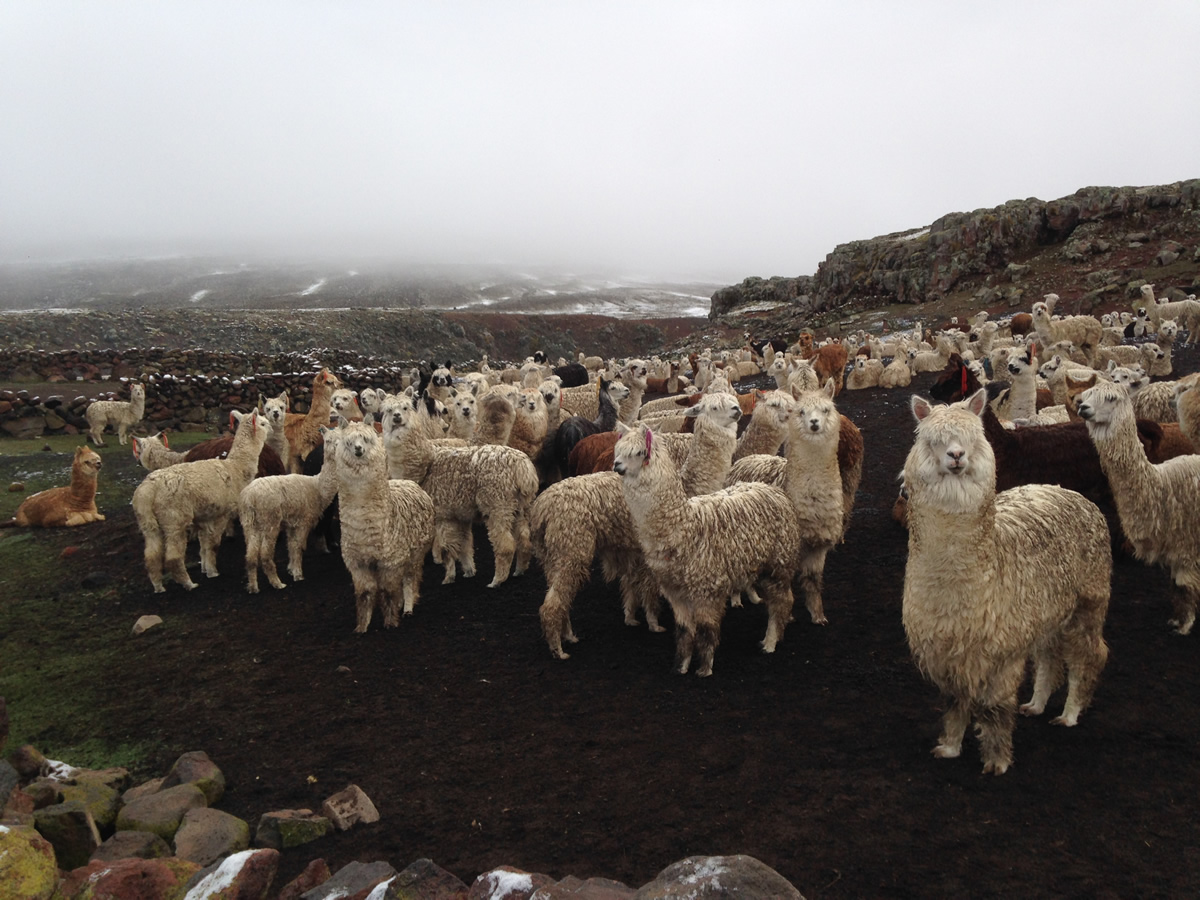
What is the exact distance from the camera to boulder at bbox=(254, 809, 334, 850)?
14.6ft

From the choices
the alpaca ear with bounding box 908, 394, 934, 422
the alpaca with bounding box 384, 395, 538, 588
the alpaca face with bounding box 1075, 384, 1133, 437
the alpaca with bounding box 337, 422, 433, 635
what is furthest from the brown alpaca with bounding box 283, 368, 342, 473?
the alpaca face with bounding box 1075, 384, 1133, 437

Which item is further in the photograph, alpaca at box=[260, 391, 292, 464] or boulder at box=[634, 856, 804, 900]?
alpaca at box=[260, 391, 292, 464]

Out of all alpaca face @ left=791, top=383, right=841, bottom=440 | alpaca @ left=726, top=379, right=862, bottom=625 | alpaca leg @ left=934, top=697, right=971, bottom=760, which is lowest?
alpaca leg @ left=934, top=697, right=971, bottom=760

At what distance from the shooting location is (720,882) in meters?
2.72

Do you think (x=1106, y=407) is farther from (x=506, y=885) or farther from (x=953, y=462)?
(x=506, y=885)

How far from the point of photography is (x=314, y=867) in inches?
151

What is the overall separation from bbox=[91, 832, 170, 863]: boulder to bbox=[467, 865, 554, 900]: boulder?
217 cm

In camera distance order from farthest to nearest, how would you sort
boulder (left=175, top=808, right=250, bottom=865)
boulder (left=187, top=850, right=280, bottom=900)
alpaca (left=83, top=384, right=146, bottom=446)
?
alpaca (left=83, top=384, right=146, bottom=446) → boulder (left=175, top=808, right=250, bottom=865) → boulder (left=187, top=850, right=280, bottom=900)

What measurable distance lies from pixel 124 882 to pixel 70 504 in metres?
11.3

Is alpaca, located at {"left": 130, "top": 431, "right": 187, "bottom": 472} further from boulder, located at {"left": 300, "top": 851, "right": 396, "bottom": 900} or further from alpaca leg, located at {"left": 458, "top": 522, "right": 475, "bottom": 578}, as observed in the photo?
boulder, located at {"left": 300, "top": 851, "right": 396, "bottom": 900}

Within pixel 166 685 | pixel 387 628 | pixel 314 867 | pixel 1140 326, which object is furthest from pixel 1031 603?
pixel 1140 326

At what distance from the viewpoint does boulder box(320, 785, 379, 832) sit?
4.59m

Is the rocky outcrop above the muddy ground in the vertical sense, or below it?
above

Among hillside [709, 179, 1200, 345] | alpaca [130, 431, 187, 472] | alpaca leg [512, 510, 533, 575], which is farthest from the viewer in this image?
hillside [709, 179, 1200, 345]
